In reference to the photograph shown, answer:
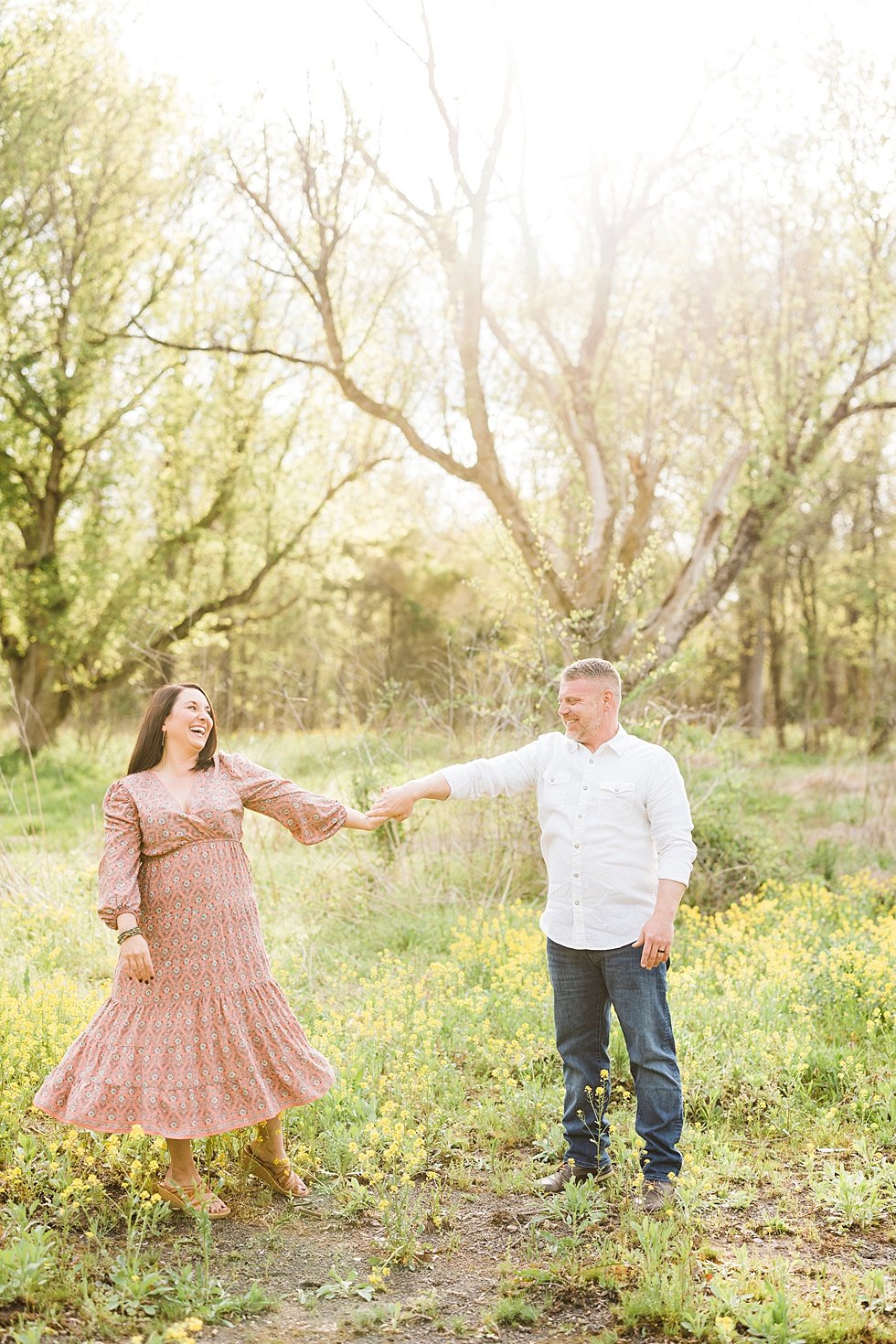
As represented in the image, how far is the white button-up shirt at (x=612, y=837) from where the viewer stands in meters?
4.36

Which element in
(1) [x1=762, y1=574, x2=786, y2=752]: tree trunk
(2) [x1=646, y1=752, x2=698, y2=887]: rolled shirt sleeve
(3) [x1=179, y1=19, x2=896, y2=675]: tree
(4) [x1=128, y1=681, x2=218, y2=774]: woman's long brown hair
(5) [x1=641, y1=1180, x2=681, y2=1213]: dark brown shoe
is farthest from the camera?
(1) [x1=762, y1=574, x2=786, y2=752]: tree trunk

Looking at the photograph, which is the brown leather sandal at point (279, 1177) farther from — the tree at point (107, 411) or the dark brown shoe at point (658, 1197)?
the tree at point (107, 411)

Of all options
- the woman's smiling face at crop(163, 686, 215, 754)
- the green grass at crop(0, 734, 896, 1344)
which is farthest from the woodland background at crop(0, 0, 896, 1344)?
the woman's smiling face at crop(163, 686, 215, 754)

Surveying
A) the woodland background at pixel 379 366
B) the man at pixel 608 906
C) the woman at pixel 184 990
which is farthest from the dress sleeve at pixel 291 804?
the woodland background at pixel 379 366

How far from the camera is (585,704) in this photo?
14.6ft

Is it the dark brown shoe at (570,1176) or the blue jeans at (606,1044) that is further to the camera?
the dark brown shoe at (570,1176)

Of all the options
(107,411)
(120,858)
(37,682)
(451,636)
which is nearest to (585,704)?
(120,858)

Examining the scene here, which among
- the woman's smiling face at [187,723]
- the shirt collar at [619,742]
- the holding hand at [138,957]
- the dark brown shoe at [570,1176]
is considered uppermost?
the woman's smiling face at [187,723]

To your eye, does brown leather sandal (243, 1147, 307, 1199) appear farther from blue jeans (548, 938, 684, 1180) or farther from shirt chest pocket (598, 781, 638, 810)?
shirt chest pocket (598, 781, 638, 810)

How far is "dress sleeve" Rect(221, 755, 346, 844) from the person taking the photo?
4648 millimetres

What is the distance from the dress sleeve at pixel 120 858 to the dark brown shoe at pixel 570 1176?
198 centimetres

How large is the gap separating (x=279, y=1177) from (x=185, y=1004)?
890 mm

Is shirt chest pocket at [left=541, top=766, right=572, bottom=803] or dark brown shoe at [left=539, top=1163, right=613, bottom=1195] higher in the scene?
shirt chest pocket at [left=541, top=766, right=572, bottom=803]

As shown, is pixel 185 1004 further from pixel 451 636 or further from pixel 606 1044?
pixel 451 636
